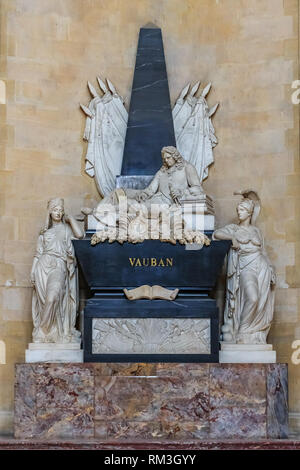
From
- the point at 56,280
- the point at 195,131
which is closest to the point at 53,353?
the point at 56,280

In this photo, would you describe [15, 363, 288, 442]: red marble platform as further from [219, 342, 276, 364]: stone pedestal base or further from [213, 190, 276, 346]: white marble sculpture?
[213, 190, 276, 346]: white marble sculpture

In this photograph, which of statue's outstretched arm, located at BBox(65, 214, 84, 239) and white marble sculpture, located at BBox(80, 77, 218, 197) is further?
white marble sculpture, located at BBox(80, 77, 218, 197)

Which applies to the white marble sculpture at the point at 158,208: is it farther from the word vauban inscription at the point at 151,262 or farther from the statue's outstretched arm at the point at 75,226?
the statue's outstretched arm at the point at 75,226

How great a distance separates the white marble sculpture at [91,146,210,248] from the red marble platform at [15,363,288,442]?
176 centimetres

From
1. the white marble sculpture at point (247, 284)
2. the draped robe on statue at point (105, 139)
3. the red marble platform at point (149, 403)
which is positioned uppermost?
the draped robe on statue at point (105, 139)

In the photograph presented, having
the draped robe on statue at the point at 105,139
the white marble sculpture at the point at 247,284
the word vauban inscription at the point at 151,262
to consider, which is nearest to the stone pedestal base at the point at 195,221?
the white marble sculpture at the point at 247,284

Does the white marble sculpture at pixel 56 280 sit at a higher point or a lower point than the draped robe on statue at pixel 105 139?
lower

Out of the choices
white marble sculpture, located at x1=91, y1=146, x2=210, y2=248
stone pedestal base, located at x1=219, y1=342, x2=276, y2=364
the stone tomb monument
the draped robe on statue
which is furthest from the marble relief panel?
the draped robe on statue

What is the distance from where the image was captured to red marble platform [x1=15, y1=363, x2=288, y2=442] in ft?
46.8

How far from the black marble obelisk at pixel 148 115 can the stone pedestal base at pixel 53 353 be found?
2.77m

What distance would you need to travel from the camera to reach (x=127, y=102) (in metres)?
17.2

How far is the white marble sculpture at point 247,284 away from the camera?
1507 centimetres

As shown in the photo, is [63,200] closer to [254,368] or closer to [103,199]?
[103,199]

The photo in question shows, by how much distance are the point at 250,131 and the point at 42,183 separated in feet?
10.7
